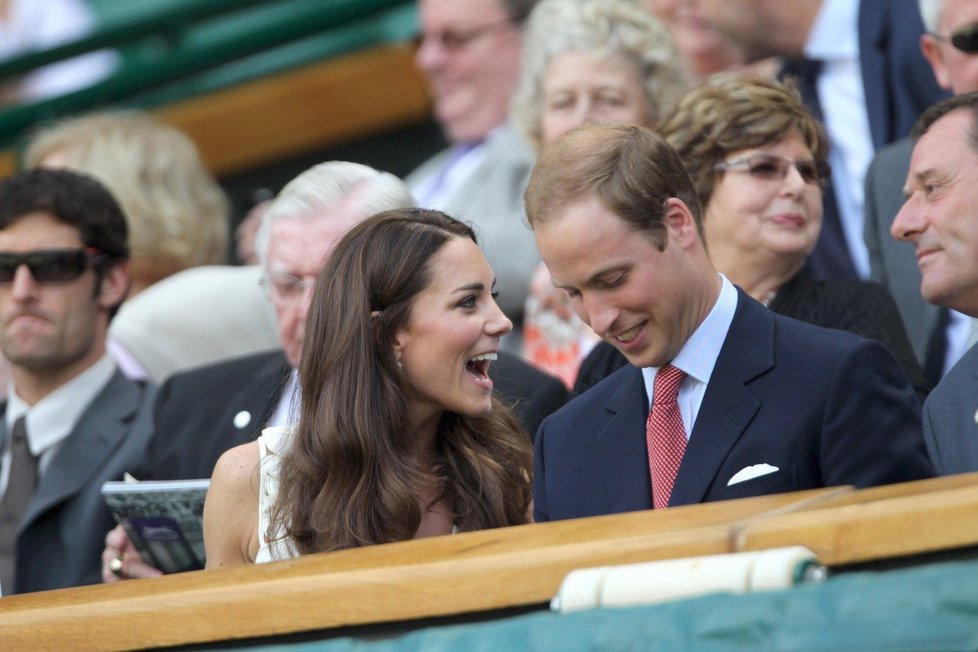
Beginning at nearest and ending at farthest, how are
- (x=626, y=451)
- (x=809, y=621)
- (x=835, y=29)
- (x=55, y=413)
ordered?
(x=809, y=621)
(x=626, y=451)
(x=55, y=413)
(x=835, y=29)

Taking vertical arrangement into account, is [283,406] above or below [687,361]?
above

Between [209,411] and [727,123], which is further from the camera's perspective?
[209,411]

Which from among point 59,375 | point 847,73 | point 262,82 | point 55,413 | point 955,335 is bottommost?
point 955,335

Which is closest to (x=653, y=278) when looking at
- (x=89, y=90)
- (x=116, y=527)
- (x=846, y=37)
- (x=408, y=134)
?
(x=116, y=527)

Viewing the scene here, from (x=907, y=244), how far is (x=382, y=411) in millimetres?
1565

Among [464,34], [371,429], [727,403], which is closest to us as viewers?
[727,403]

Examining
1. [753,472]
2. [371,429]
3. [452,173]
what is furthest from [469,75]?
[753,472]

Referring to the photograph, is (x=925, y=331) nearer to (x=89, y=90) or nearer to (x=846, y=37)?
(x=846, y=37)

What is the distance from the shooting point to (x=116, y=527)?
14.2ft

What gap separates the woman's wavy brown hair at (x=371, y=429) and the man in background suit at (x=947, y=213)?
3.03 feet

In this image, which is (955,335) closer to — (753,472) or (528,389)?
(528,389)

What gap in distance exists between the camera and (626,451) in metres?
3.12

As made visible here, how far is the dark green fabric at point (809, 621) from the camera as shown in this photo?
186 cm

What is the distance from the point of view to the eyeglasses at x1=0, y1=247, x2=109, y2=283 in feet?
15.4
